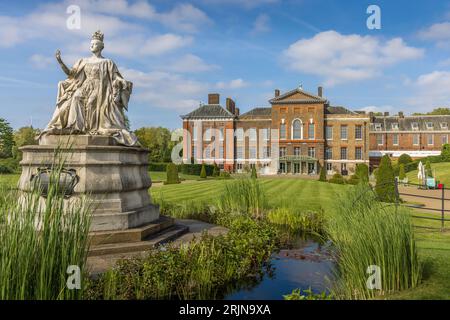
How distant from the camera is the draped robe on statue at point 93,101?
7.21 meters

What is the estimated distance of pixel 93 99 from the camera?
7484 millimetres

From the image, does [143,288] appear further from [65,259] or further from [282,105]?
[282,105]

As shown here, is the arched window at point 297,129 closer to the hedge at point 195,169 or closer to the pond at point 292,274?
the hedge at point 195,169

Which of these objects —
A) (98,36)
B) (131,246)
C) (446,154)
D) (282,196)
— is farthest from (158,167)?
(131,246)

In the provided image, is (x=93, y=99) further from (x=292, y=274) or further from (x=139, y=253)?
(x=292, y=274)

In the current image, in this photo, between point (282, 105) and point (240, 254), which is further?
point (282, 105)

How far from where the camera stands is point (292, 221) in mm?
9898

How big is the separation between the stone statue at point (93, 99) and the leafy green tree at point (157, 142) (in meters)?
47.5

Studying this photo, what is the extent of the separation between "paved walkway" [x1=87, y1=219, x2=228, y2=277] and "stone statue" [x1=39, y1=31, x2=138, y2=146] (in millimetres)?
2349

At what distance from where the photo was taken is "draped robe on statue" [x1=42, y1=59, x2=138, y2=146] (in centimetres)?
721

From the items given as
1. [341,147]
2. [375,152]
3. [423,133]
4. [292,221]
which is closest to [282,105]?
[341,147]

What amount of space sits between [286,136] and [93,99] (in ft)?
149

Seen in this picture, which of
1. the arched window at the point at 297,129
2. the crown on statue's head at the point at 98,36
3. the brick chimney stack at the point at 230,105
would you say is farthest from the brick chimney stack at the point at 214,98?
the crown on statue's head at the point at 98,36
